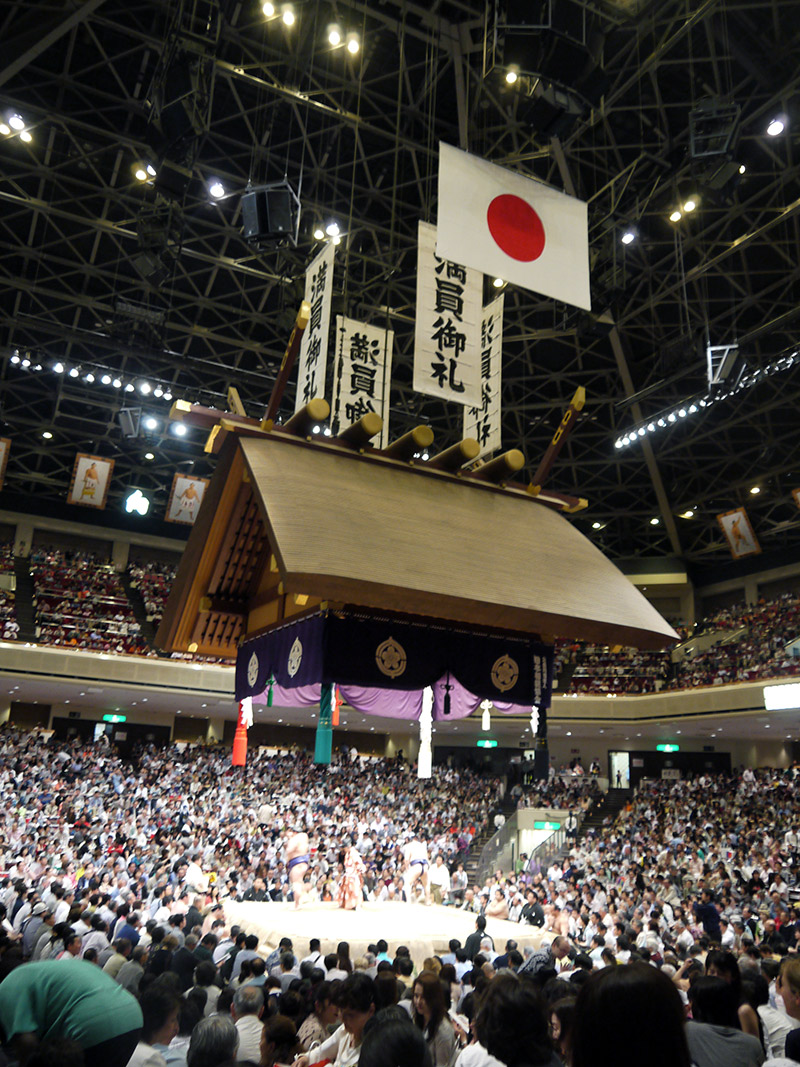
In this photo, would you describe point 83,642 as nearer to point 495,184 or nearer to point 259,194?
point 259,194

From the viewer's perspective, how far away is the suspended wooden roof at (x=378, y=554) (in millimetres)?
3488

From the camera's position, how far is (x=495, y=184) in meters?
4.54

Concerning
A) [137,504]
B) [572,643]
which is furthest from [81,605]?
[572,643]

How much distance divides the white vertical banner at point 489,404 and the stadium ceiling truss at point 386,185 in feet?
5.78

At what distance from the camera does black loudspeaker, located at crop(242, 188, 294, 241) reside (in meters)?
7.50

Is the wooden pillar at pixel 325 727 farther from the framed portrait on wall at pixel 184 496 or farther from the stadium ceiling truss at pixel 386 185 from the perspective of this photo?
the framed portrait on wall at pixel 184 496

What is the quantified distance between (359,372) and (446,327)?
886mm

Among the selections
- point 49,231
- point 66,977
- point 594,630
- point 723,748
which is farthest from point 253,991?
point 723,748

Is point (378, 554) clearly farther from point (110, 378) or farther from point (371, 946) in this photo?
point (110, 378)

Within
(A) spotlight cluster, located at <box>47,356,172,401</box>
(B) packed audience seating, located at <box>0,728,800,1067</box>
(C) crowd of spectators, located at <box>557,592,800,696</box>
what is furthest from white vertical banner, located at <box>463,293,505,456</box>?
(C) crowd of spectators, located at <box>557,592,800,696</box>

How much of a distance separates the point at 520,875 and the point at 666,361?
833cm

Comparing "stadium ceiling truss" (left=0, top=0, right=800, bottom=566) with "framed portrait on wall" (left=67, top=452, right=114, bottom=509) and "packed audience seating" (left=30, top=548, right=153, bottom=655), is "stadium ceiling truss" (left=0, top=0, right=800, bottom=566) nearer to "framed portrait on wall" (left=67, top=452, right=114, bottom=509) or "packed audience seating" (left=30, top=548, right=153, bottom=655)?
"framed portrait on wall" (left=67, top=452, right=114, bottom=509)

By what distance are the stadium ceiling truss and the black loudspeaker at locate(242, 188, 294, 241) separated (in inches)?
25.3

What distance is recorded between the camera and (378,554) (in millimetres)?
3572
